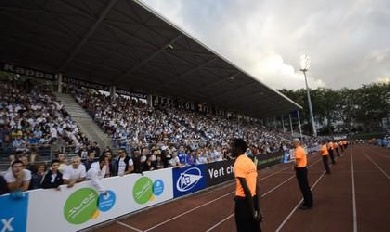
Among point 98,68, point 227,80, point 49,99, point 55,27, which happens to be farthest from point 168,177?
point 227,80

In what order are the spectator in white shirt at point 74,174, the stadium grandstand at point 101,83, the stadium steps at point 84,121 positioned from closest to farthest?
the spectator in white shirt at point 74,174 → the stadium grandstand at point 101,83 → the stadium steps at point 84,121

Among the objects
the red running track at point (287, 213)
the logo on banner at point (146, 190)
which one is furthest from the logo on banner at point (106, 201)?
the logo on banner at point (146, 190)

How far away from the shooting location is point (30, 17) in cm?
1495

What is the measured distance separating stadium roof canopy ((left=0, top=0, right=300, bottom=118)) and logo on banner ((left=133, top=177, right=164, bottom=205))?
26.9 ft

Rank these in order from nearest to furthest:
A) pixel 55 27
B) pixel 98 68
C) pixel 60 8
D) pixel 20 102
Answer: pixel 60 8 → pixel 55 27 → pixel 20 102 → pixel 98 68

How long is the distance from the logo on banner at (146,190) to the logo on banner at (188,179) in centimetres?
131

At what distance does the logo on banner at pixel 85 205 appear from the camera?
24.0 feet

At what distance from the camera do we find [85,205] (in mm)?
7773

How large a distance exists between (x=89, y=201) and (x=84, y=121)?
42.7ft

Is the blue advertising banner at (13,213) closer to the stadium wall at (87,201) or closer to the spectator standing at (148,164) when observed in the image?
the stadium wall at (87,201)

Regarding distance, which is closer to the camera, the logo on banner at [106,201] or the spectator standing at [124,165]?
the logo on banner at [106,201]

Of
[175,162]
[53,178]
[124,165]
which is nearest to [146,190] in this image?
[124,165]

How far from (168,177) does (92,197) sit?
378 cm

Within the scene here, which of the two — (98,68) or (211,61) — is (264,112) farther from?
(98,68)
